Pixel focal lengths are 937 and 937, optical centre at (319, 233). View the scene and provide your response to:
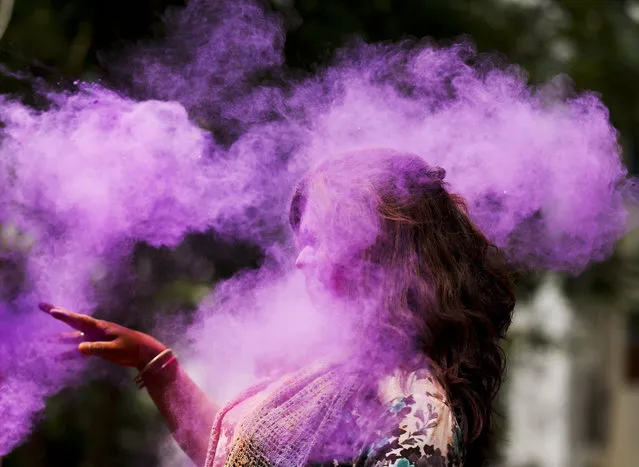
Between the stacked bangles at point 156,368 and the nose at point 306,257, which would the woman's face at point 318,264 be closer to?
the nose at point 306,257

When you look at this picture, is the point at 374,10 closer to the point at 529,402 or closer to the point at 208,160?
the point at 208,160

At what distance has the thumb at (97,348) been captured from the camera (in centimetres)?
214

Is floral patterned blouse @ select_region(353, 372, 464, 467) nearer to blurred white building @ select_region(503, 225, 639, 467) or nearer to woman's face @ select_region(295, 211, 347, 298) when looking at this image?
woman's face @ select_region(295, 211, 347, 298)

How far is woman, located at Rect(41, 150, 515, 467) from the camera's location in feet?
5.96

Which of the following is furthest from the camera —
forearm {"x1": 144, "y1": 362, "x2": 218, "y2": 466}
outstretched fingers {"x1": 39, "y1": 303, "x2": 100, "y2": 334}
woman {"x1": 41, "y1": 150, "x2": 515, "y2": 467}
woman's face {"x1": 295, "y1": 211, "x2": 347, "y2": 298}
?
forearm {"x1": 144, "y1": 362, "x2": 218, "y2": 466}

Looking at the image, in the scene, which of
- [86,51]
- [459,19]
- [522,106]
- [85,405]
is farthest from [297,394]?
[85,405]

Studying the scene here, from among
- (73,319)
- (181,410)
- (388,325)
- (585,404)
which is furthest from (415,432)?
(585,404)

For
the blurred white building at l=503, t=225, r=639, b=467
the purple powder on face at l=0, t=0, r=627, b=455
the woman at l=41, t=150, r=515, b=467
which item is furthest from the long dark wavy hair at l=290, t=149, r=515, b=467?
the blurred white building at l=503, t=225, r=639, b=467

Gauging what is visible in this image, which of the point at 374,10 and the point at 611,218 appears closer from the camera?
the point at 611,218

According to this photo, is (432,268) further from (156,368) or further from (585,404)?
(585,404)

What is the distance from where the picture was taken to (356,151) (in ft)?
6.61

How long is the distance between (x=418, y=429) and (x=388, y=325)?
229mm

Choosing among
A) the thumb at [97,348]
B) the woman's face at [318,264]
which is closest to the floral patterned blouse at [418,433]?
the woman's face at [318,264]

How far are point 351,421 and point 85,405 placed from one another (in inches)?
183
